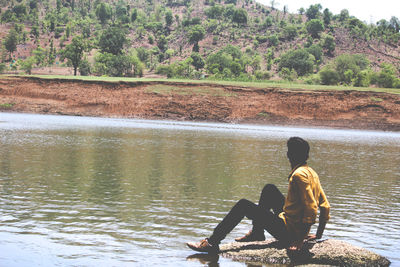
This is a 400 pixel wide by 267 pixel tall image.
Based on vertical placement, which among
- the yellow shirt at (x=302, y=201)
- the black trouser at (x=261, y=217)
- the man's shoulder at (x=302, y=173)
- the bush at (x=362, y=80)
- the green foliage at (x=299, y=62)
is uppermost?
the green foliage at (x=299, y=62)

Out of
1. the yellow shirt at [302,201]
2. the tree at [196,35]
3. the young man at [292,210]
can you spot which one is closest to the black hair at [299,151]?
the young man at [292,210]

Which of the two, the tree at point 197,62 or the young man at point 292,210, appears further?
the tree at point 197,62

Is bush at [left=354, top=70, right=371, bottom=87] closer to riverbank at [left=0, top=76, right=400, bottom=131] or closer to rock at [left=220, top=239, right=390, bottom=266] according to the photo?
riverbank at [left=0, top=76, right=400, bottom=131]

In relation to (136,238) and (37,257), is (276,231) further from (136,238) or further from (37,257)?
(37,257)

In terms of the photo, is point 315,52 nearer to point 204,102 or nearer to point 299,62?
point 299,62

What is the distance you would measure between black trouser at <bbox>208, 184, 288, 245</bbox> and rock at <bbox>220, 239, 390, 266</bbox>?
0.91 ft

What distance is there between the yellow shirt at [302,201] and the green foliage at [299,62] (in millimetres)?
133057

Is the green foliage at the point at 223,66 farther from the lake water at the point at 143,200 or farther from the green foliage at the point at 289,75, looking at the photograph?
the lake water at the point at 143,200

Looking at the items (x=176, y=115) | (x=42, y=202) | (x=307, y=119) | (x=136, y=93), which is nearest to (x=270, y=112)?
(x=307, y=119)

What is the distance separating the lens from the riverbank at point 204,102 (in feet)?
209

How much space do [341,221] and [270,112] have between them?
54.3 meters

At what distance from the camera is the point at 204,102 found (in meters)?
66.6

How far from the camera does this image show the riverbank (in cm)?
6369

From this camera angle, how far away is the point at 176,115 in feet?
217
